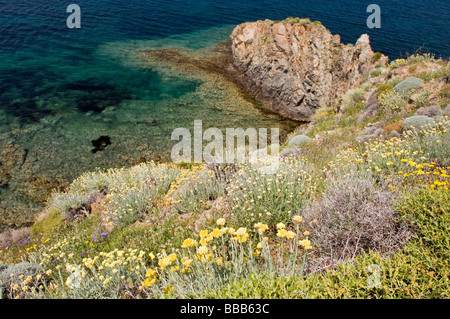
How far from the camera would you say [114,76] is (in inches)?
941

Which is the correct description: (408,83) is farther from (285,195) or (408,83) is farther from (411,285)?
(411,285)

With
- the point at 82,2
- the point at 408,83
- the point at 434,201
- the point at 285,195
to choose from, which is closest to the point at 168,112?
the point at 408,83

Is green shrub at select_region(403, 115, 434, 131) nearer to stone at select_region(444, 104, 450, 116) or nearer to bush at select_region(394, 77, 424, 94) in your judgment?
stone at select_region(444, 104, 450, 116)

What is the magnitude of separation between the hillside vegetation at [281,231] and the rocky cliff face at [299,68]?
31.9ft

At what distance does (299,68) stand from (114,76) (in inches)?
615

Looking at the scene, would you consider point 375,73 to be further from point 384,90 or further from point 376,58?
point 384,90

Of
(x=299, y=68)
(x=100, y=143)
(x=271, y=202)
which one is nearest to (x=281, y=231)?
(x=271, y=202)

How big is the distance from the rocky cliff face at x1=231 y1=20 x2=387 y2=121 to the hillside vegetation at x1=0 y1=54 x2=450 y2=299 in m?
9.73

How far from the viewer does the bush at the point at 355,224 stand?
3.71 meters

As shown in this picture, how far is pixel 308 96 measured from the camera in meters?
21.5

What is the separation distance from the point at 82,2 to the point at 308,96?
38.9 metres

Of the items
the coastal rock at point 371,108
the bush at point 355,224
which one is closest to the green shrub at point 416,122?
the coastal rock at point 371,108

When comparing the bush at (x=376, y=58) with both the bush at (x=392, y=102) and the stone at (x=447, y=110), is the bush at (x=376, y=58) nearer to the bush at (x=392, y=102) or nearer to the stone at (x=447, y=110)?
the bush at (x=392, y=102)

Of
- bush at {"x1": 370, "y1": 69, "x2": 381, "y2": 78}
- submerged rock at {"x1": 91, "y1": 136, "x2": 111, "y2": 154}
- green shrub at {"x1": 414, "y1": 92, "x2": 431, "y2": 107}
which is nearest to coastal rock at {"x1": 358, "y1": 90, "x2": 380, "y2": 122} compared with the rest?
green shrub at {"x1": 414, "y1": 92, "x2": 431, "y2": 107}
